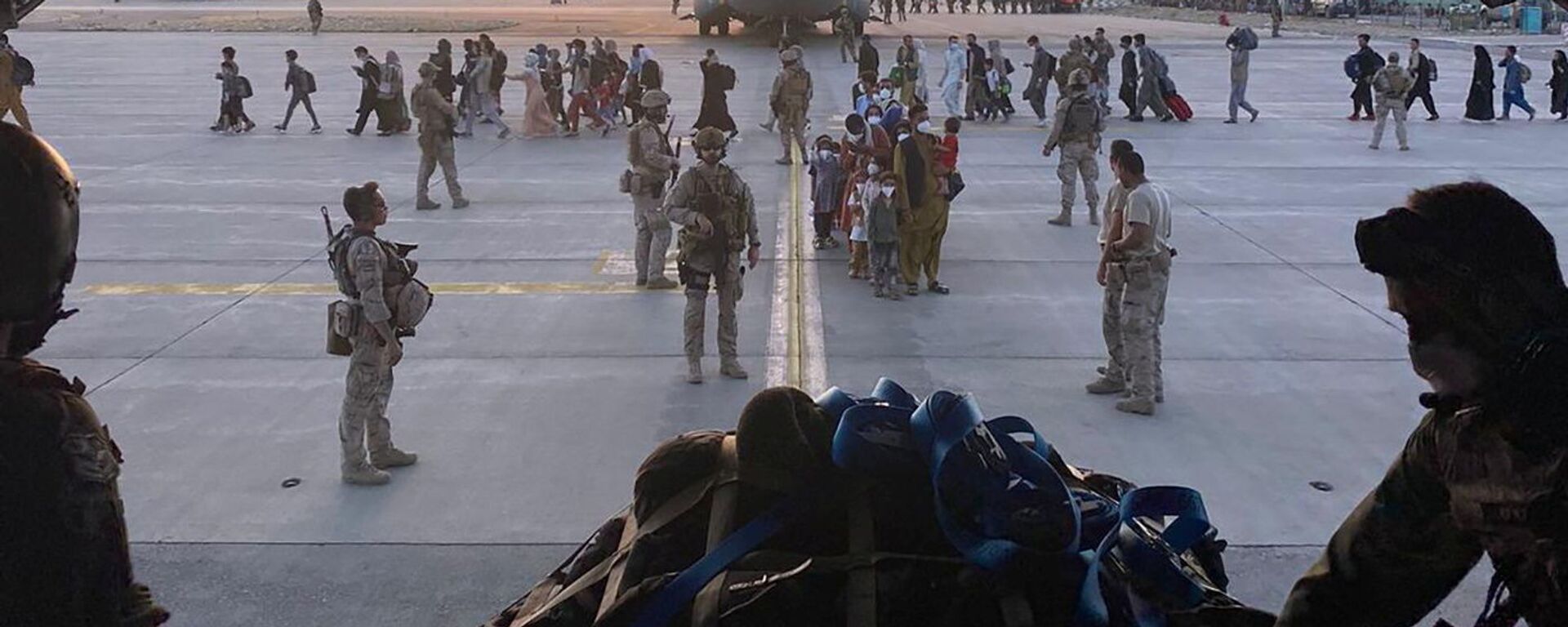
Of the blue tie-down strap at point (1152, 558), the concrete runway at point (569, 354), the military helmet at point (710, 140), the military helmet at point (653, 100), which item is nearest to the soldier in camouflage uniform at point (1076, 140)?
the concrete runway at point (569, 354)

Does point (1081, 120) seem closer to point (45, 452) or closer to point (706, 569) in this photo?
point (706, 569)

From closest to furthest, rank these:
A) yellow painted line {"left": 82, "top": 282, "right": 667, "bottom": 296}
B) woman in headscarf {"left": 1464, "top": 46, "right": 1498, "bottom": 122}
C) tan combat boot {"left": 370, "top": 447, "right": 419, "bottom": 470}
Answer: tan combat boot {"left": 370, "top": 447, "right": 419, "bottom": 470}, yellow painted line {"left": 82, "top": 282, "right": 667, "bottom": 296}, woman in headscarf {"left": 1464, "top": 46, "right": 1498, "bottom": 122}

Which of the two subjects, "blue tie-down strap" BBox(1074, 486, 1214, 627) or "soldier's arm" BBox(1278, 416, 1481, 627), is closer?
"soldier's arm" BBox(1278, 416, 1481, 627)

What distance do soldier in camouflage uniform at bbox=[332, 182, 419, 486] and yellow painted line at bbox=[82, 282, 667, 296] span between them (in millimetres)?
4349

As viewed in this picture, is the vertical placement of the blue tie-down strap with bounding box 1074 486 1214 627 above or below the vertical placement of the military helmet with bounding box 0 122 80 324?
below

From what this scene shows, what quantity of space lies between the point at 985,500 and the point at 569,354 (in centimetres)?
757

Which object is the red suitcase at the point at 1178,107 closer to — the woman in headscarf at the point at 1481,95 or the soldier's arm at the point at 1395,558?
the woman in headscarf at the point at 1481,95

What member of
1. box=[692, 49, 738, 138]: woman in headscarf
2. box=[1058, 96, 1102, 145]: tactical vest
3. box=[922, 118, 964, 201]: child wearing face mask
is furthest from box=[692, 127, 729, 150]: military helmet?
box=[692, 49, 738, 138]: woman in headscarf

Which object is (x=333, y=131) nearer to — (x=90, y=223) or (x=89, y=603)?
(x=90, y=223)

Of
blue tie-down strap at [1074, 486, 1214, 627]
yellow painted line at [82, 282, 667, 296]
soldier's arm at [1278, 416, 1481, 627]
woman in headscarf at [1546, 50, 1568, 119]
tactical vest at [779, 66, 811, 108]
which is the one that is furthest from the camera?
woman in headscarf at [1546, 50, 1568, 119]

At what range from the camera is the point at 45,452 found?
2.18m

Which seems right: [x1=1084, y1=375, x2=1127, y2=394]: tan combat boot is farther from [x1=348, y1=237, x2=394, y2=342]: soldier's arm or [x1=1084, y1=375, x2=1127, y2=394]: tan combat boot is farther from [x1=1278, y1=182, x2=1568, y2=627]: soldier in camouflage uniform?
[x1=1278, y1=182, x2=1568, y2=627]: soldier in camouflage uniform

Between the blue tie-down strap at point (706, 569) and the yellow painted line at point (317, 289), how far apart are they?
9.31 meters

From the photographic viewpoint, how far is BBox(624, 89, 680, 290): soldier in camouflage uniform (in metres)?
12.0
